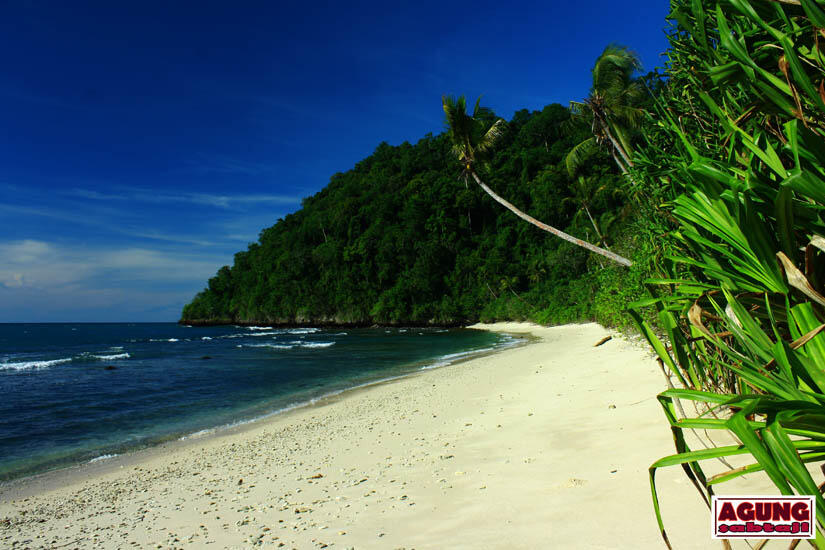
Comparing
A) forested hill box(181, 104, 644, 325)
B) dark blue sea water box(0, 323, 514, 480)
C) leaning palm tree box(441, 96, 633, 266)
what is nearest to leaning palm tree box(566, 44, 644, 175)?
leaning palm tree box(441, 96, 633, 266)

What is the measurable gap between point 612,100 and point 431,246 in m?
49.6

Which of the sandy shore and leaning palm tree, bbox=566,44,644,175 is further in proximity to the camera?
leaning palm tree, bbox=566,44,644,175

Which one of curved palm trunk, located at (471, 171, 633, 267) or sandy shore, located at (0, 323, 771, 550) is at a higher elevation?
curved palm trunk, located at (471, 171, 633, 267)

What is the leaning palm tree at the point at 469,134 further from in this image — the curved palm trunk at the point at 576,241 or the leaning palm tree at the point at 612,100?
the leaning palm tree at the point at 612,100

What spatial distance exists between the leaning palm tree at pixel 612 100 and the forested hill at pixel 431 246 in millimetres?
28585

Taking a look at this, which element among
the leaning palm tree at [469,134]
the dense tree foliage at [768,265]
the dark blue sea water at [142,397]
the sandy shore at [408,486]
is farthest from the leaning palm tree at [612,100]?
the dark blue sea water at [142,397]

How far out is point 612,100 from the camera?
35.3ft

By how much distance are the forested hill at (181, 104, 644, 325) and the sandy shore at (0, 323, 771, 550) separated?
3388 centimetres

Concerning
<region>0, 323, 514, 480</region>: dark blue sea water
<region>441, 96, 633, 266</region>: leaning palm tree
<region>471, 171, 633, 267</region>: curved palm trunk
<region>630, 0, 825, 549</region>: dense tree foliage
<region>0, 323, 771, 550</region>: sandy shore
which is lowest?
<region>0, 323, 514, 480</region>: dark blue sea water

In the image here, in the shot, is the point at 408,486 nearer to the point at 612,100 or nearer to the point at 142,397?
the point at 612,100

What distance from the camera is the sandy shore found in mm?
2930

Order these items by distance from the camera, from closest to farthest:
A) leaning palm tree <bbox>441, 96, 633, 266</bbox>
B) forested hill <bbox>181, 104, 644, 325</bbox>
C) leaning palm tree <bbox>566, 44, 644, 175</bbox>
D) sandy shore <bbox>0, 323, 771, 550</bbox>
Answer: sandy shore <bbox>0, 323, 771, 550</bbox> < leaning palm tree <bbox>566, 44, 644, 175</bbox> < leaning palm tree <bbox>441, 96, 633, 266</bbox> < forested hill <bbox>181, 104, 644, 325</bbox>

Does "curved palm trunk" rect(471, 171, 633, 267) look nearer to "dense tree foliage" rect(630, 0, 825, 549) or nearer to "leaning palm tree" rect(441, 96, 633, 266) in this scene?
"leaning palm tree" rect(441, 96, 633, 266)

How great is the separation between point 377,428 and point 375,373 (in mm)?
9405
